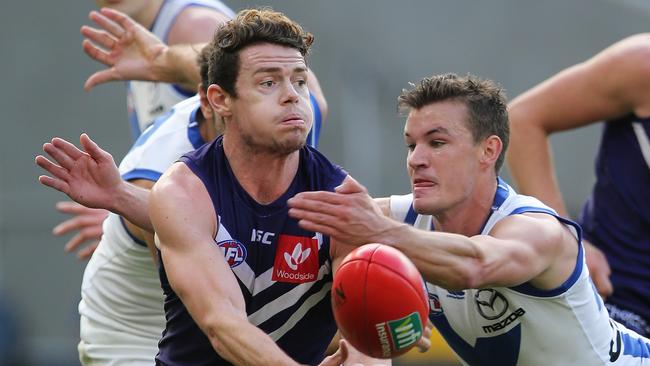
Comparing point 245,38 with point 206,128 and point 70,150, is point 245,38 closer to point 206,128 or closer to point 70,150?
point 70,150

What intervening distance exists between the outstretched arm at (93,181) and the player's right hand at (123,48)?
136 centimetres

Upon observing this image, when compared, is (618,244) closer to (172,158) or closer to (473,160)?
(473,160)

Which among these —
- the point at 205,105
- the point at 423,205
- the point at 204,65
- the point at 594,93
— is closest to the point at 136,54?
the point at 204,65

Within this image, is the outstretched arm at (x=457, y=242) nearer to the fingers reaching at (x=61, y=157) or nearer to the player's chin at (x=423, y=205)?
the player's chin at (x=423, y=205)

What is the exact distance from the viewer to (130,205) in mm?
5922

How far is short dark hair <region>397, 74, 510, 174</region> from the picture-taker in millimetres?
5742

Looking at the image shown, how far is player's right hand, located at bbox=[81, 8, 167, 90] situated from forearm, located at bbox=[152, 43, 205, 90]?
0.04 meters

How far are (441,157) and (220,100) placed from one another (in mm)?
1021

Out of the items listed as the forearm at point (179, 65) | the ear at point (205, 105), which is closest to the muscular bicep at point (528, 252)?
the ear at point (205, 105)

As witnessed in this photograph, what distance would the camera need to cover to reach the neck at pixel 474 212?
18.7 feet

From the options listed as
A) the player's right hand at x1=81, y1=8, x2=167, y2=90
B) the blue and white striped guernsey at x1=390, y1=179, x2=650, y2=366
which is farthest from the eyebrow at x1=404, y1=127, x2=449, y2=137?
the player's right hand at x1=81, y1=8, x2=167, y2=90

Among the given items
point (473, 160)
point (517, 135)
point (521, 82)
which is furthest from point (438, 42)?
point (473, 160)

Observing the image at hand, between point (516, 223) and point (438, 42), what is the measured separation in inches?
423

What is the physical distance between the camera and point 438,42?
52.3 ft
